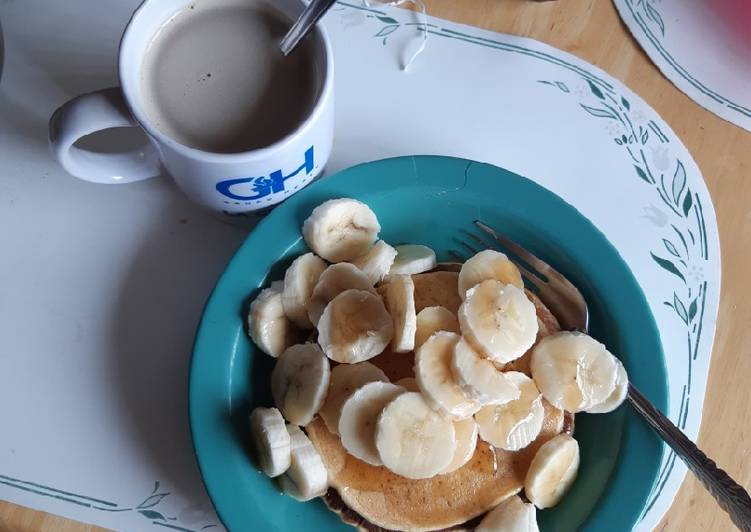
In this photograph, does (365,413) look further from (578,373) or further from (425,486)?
(578,373)

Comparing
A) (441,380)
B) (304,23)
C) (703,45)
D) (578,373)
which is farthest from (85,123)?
(703,45)

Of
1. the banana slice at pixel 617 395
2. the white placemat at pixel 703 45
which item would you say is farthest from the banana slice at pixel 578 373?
the white placemat at pixel 703 45

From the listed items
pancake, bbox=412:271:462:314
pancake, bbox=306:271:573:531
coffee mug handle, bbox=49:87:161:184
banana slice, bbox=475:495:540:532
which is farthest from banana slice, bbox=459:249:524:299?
coffee mug handle, bbox=49:87:161:184

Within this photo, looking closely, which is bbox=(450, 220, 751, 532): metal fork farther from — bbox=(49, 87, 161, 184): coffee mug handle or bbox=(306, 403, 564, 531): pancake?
bbox=(49, 87, 161, 184): coffee mug handle

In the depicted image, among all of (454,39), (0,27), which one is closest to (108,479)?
(0,27)

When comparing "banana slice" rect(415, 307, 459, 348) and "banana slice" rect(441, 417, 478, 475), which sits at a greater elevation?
"banana slice" rect(415, 307, 459, 348)

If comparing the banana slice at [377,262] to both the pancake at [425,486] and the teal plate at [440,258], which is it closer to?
the teal plate at [440,258]
